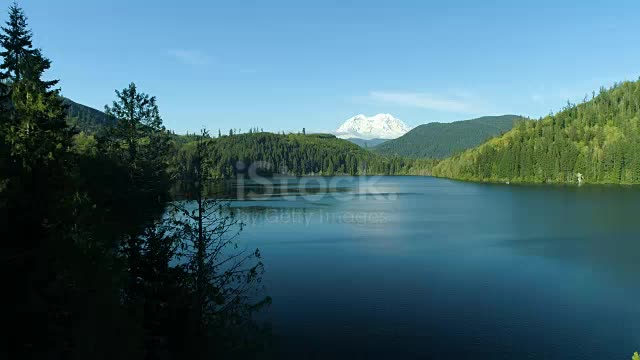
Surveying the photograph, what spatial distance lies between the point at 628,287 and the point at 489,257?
14.6 m

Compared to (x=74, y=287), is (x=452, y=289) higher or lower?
lower

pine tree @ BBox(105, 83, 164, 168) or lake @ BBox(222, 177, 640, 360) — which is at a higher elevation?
pine tree @ BBox(105, 83, 164, 168)

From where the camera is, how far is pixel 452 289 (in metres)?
37.7

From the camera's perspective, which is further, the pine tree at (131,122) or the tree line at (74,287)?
the pine tree at (131,122)

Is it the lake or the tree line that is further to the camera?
the lake

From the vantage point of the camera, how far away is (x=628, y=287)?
38.4 metres

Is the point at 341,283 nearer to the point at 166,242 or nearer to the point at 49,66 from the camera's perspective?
the point at 166,242

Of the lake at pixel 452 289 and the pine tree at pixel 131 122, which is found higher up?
the pine tree at pixel 131 122

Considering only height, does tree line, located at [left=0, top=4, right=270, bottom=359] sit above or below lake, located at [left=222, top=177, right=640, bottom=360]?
above

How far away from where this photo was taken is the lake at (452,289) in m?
26.5

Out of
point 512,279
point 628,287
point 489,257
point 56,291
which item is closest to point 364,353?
point 56,291

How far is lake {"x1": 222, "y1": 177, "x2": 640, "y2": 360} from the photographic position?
26547 mm

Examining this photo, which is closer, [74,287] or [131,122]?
[74,287]

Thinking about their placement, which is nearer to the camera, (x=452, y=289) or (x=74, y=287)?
(x=74, y=287)
